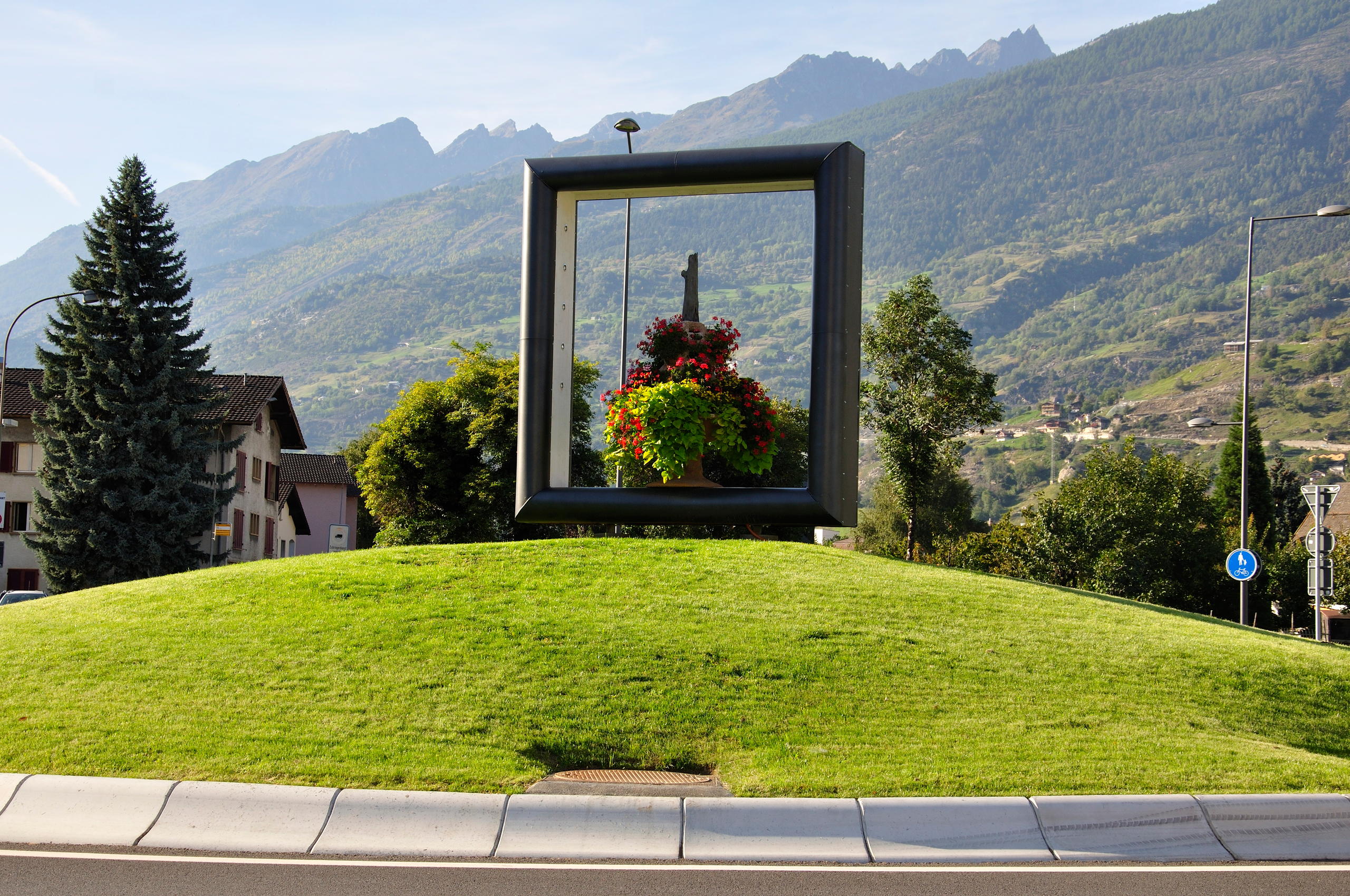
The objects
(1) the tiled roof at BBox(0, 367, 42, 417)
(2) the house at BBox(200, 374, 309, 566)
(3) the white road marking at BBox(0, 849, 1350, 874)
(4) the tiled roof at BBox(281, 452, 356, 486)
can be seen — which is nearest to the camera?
(3) the white road marking at BBox(0, 849, 1350, 874)

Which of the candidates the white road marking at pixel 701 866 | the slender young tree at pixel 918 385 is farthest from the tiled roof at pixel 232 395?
the white road marking at pixel 701 866

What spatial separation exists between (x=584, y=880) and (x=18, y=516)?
5335cm

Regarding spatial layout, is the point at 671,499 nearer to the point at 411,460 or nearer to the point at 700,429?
the point at 700,429

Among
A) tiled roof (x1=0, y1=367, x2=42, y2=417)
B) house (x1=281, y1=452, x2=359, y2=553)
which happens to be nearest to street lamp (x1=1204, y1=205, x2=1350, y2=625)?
tiled roof (x1=0, y1=367, x2=42, y2=417)

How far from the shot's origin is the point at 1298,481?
100 metres

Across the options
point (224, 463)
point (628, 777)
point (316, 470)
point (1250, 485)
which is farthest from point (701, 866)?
point (316, 470)

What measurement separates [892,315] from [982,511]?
150887 millimetres

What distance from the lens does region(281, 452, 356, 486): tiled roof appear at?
79.3m

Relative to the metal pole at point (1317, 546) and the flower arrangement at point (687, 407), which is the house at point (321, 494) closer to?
the metal pole at point (1317, 546)

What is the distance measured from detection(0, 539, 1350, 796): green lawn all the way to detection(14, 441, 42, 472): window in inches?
1431

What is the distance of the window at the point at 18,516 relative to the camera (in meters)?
52.6

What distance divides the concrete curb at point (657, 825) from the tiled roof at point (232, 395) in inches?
1626

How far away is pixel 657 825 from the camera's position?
10.3 metres

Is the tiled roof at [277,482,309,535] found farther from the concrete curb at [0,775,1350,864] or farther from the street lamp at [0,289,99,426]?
the concrete curb at [0,775,1350,864]
